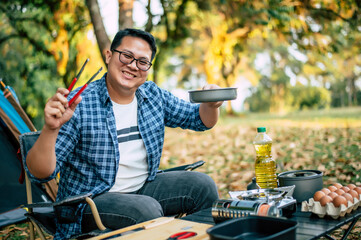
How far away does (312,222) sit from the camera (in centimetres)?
165

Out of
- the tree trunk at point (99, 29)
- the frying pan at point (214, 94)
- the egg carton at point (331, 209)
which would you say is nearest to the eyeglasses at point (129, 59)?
the frying pan at point (214, 94)

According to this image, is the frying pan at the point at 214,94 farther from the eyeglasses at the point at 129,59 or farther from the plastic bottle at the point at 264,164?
the eyeglasses at the point at 129,59

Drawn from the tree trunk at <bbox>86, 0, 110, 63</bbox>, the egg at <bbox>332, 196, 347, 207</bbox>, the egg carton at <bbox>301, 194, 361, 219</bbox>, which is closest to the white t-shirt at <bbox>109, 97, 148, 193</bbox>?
the egg carton at <bbox>301, 194, 361, 219</bbox>

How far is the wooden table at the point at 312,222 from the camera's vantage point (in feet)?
4.88

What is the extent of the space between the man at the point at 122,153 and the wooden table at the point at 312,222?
0.35m

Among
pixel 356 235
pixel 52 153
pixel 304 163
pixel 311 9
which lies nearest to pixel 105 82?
pixel 52 153

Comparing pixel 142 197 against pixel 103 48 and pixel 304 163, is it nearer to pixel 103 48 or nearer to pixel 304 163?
pixel 103 48

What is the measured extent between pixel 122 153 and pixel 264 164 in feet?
3.06

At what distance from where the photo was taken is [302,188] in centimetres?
203

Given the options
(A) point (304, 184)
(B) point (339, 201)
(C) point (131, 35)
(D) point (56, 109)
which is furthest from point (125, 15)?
(B) point (339, 201)

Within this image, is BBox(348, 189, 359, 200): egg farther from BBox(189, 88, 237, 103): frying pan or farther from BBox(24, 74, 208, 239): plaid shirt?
BBox(24, 74, 208, 239): plaid shirt

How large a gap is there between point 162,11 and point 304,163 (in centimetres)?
442

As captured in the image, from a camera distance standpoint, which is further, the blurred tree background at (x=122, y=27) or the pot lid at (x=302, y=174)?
the blurred tree background at (x=122, y=27)

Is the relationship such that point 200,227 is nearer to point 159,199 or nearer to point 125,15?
point 159,199
